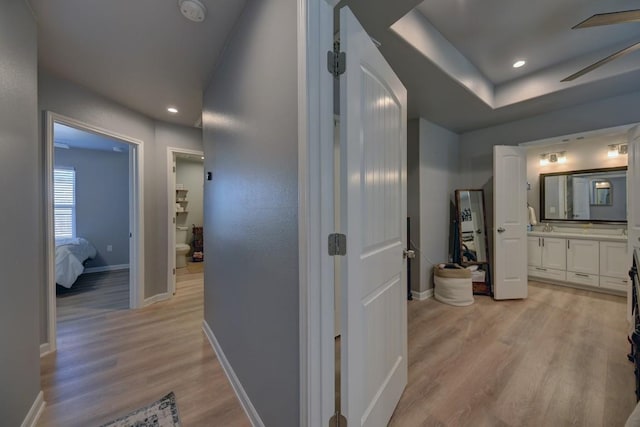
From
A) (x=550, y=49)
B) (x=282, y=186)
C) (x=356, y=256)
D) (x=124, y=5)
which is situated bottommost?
(x=356, y=256)

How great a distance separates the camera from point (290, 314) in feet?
3.51

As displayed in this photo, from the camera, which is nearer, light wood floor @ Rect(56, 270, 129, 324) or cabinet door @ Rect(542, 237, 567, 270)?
light wood floor @ Rect(56, 270, 129, 324)

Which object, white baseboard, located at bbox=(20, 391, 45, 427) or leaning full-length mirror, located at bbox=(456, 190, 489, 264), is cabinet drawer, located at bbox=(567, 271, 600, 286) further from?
white baseboard, located at bbox=(20, 391, 45, 427)

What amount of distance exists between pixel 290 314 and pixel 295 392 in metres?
0.32

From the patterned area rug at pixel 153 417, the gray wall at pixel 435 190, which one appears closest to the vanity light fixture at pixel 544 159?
the gray wall at pixel 435 190

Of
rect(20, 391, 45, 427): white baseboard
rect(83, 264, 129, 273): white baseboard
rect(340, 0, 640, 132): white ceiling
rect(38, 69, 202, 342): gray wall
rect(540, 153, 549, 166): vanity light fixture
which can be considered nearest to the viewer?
rect(20, 391, 45, 427): white baseboard

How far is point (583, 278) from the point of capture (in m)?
3.60

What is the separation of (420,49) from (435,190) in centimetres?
215

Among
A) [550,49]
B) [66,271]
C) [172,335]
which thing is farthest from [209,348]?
[550,49]

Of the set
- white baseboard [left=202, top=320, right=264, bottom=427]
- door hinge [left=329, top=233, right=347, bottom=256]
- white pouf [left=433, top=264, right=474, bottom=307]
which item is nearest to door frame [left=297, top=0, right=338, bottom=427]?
door hinge [left=329, top=233, right=347, bottom=256]

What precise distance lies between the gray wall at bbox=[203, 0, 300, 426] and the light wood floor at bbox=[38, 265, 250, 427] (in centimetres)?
23

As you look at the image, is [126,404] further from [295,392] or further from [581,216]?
[581,216]

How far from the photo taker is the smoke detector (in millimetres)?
1470

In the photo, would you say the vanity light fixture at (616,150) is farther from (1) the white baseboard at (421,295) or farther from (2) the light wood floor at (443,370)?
(1) the white baseboard at (421,295)
